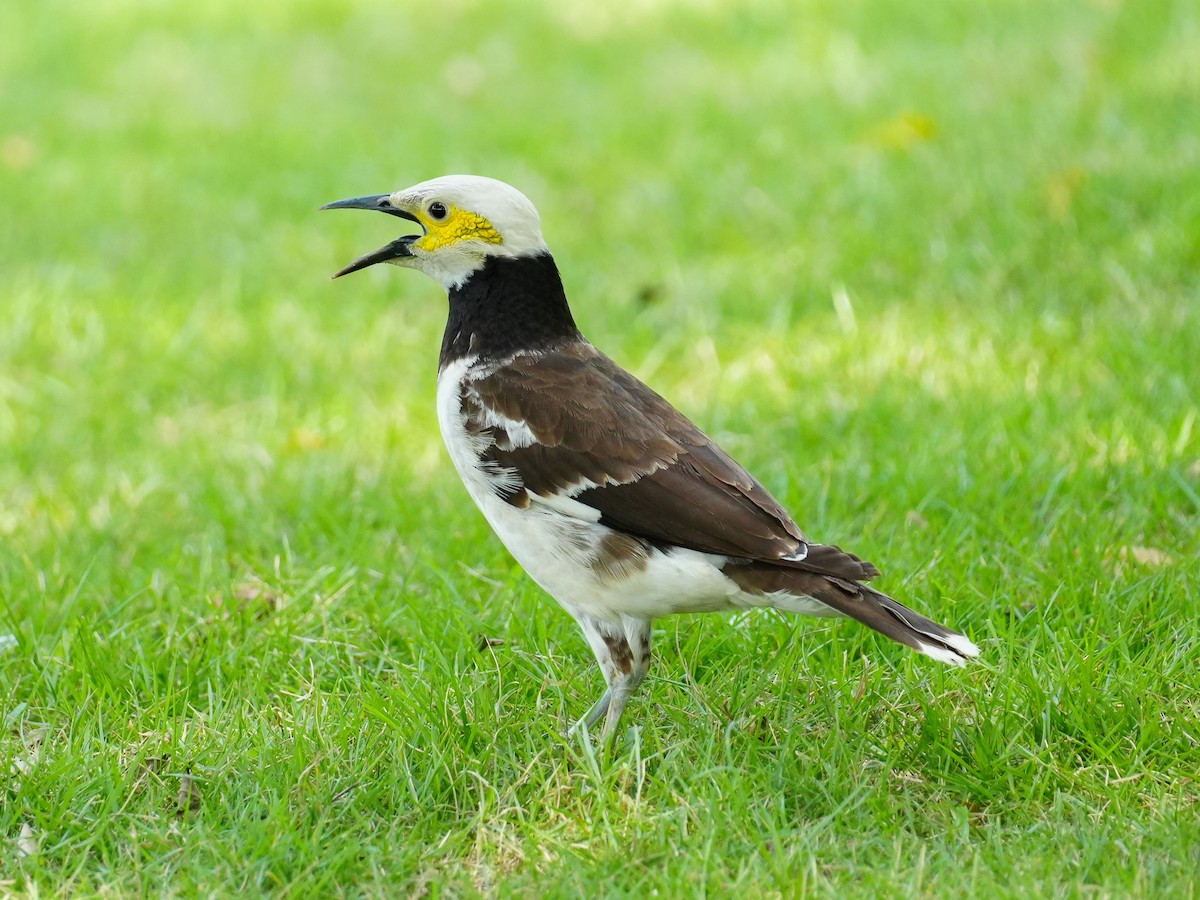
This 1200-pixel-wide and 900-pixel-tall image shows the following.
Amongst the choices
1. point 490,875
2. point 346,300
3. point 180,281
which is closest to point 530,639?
point 490,875

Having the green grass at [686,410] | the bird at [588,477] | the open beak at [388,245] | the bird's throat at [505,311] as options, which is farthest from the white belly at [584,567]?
the open beak at [388,245]

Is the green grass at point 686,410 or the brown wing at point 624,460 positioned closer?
the green grass at point 686,410

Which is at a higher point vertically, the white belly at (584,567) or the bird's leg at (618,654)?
the white belly at (584,567)

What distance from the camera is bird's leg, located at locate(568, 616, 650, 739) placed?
3725mm

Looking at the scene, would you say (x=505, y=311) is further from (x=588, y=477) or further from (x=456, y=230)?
(x=588, y=477)

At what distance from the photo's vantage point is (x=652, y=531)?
140 inches

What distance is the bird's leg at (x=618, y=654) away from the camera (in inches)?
147

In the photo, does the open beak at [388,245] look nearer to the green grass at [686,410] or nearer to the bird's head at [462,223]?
the bird's head at [462,223]

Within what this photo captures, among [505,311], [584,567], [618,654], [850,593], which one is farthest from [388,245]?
[850,593]

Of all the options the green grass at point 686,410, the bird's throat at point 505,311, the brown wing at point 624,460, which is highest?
the bird's throat at point 505,311

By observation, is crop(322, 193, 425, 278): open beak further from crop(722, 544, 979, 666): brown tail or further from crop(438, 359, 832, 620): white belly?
crop(722, 544, 979, 666): brown tail

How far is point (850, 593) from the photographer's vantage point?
3424 mm

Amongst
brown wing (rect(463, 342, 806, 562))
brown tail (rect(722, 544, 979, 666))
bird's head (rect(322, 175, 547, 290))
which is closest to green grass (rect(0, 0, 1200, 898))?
brown tail (rect(722, 544, 979, 666))

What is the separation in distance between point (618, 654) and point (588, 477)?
0.48 meters
